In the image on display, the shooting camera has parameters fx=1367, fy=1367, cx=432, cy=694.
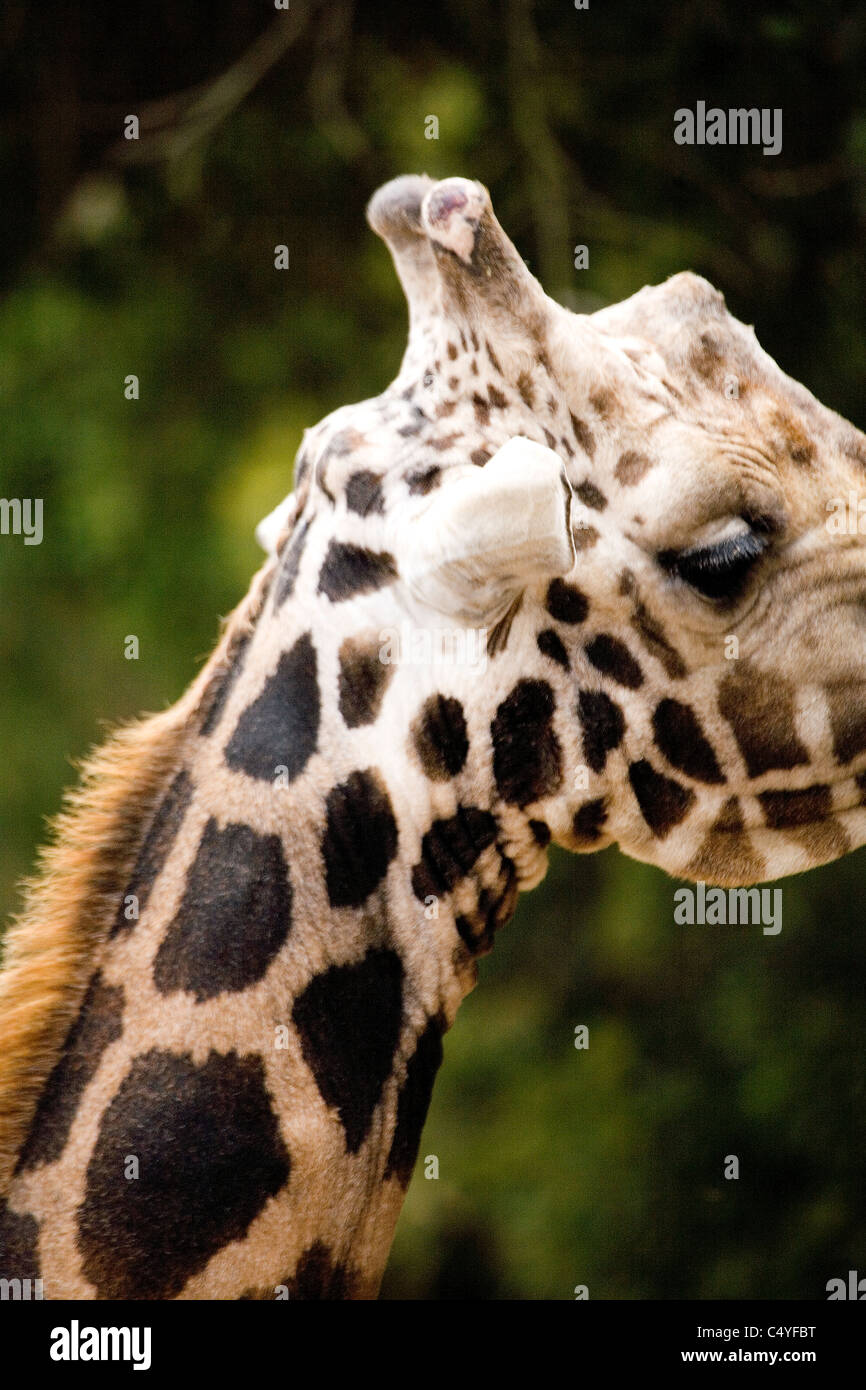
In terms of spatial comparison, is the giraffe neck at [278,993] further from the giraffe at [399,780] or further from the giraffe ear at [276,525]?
the giraffe ear at [276,525]

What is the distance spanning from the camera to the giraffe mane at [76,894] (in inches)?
97.7

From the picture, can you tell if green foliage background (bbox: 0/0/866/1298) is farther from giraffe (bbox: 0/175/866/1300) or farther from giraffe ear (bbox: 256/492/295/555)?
giraffe (bbox: 0/175/866/1300)

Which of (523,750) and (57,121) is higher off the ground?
(57,121)

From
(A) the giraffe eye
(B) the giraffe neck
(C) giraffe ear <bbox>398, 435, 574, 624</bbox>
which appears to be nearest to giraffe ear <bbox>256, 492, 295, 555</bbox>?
(B) the giraffe neck

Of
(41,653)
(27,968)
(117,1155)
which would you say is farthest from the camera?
(41,653)

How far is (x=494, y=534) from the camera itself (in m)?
2.19

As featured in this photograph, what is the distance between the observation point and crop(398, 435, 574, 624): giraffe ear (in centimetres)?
216

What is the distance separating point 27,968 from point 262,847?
0.52m

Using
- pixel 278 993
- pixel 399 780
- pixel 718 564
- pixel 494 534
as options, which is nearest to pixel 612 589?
pixel 718 564

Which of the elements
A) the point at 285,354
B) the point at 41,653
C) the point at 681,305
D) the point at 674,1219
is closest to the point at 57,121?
the point at 285,354

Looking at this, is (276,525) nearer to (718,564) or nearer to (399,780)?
(399,780)

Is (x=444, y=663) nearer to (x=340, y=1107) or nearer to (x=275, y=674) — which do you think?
(x=275, y=674)

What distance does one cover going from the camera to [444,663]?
2455mm

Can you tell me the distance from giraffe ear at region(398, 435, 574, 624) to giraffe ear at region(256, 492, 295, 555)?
1.61 feet
